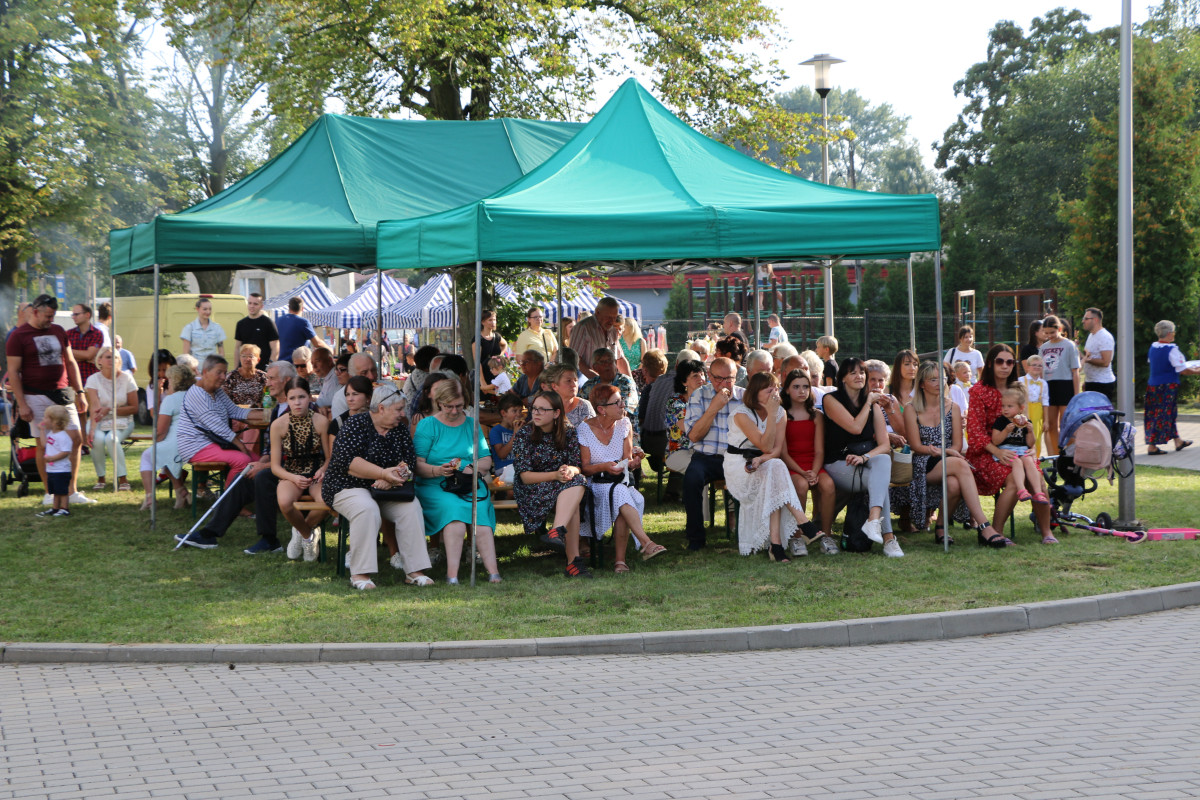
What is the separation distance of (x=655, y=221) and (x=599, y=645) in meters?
3.34

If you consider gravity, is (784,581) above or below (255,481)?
below

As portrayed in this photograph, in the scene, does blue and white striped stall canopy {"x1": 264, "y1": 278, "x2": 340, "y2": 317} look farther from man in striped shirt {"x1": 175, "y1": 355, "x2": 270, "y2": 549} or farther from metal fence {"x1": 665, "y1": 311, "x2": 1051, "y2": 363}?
man in striped shirt {"x1": 175, "y1": 355, "x2": 270, "y2": 549}

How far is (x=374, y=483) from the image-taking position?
8461mm

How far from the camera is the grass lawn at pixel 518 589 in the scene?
23.4ft

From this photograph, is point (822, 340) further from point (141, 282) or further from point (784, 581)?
point (141, 282)

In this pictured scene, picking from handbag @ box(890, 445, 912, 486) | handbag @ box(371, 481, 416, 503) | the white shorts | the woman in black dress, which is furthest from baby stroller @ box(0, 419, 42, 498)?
handbag @ box(890, 445, 912, 486)

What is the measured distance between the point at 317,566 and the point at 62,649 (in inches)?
101

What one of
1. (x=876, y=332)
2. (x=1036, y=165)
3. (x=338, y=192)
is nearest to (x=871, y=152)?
(x=1036, y=165)

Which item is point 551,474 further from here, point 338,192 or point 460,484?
point 338,192

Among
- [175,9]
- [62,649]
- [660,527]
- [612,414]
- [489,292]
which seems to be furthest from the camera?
[175,9]

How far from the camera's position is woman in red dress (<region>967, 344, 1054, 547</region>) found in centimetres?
955

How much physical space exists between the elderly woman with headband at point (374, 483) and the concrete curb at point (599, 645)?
159cm

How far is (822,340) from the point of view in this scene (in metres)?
13.1

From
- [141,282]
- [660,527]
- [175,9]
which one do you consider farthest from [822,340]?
[141,282]
